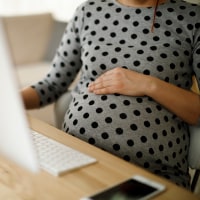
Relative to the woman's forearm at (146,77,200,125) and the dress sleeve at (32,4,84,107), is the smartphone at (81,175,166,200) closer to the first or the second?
the woman's forearm at (146,77,200,125)

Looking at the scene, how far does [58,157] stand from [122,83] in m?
A: 0.39

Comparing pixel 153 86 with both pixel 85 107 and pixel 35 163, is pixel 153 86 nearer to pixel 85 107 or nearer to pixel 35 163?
pixel 85 107

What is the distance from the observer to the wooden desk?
0.78 metres

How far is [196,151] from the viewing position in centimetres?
128

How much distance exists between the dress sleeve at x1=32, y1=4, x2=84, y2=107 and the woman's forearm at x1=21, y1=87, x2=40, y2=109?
2cm

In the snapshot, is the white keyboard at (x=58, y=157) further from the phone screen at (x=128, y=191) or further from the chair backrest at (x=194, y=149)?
the chair backrest at (x=194, y=149)

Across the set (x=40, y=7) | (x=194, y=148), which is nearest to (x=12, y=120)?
(x=194, y=148)

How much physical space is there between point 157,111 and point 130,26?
0.33 meters

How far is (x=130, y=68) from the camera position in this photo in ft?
4.26

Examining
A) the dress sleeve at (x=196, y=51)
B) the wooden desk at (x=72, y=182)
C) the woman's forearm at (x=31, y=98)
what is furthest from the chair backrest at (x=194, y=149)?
the woman's forearm at (x=31, y=98)

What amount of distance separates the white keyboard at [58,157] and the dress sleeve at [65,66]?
1.60ft

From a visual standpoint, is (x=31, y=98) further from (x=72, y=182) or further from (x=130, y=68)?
(x=72, y=182)

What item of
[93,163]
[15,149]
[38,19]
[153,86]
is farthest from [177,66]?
[38,19]

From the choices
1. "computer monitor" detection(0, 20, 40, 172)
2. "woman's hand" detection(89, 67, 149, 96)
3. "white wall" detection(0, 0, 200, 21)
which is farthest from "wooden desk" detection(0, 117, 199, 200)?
"white wall" detection(0, 0, 200, 21)
